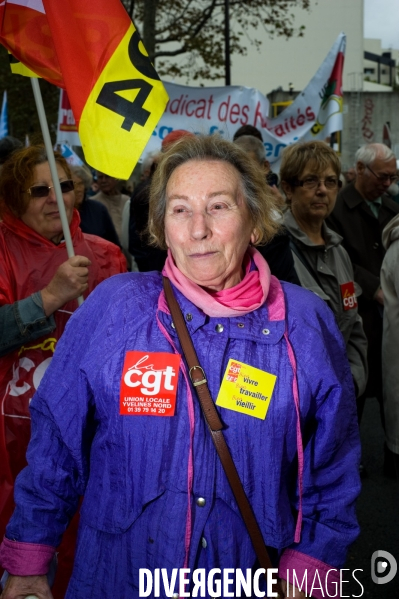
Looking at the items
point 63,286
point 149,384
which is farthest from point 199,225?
point 63,286

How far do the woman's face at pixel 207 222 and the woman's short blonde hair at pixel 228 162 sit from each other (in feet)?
0.11

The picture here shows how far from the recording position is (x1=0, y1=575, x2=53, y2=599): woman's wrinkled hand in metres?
2.01

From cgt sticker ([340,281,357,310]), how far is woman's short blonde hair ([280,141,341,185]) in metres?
0.65

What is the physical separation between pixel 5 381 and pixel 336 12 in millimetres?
46864

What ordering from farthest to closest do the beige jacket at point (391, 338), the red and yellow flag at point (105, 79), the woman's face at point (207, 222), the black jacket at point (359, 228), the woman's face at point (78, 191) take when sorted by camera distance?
the woman's face at point (78, 191) < the black jacket at point (359, 228) < the beige jacket at point (391, 338) < the red and yellow flag at point (105, 79) < the woman's face at point (207, 222)

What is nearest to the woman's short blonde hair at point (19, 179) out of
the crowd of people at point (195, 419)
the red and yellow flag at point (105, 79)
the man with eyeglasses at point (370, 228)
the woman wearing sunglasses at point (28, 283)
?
the woman wearing sunglasses at point (28, 283)

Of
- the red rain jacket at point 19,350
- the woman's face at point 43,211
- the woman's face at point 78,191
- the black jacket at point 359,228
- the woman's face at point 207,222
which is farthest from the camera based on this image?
the woman's face at point 78,191

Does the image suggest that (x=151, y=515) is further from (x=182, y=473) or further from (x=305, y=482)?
(x=305, y=482)

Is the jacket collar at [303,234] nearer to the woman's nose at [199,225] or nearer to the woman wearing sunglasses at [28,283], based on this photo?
the woman wearing sunglasses at [28,283]

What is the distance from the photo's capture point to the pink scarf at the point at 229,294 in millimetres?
2041

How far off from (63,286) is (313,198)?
156 cm

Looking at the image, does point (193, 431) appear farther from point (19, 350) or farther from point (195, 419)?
point (19, 350)

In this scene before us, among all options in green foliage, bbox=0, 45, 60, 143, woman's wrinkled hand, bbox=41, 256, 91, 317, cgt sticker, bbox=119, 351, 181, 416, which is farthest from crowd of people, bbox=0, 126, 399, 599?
green foliage, bbox=0, 45, 60, 143

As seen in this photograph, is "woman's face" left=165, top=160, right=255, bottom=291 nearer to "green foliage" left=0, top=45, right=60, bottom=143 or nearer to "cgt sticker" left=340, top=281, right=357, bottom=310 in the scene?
"cgt sticker" left=340, top=281, right=357, bottom=310
